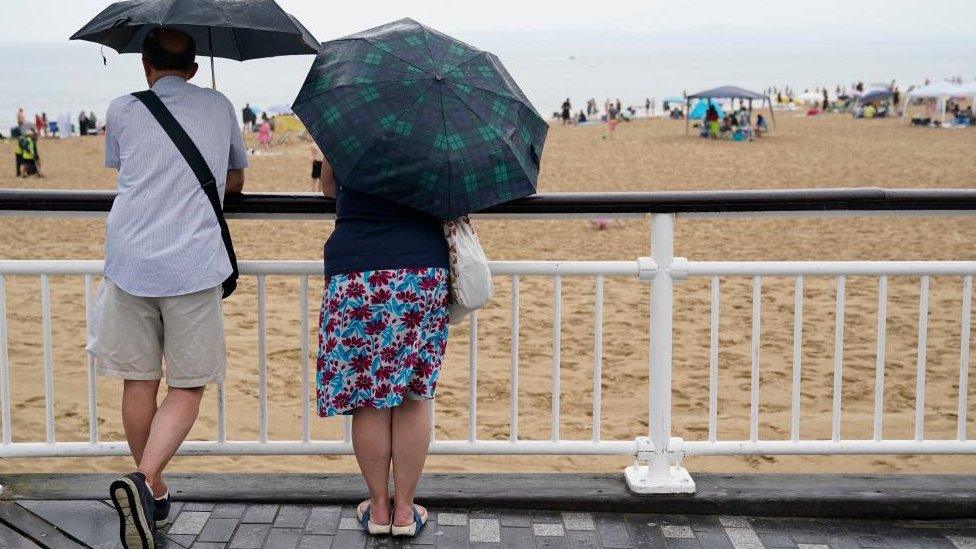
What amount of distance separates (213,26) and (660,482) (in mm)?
1993

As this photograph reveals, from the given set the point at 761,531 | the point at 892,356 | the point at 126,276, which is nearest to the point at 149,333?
the point at 126,276

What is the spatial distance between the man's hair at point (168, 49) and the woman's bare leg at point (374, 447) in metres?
1.12

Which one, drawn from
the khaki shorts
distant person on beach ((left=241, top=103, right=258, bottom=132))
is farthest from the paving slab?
distant person on beach ((left=241, top=103, right=258, bottom=132))

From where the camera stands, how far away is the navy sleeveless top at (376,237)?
2.86 metres

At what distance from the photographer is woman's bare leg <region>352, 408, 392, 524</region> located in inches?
120

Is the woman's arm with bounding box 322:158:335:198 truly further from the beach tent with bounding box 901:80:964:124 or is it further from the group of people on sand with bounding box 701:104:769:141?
the beach tent with bounding box 901:80:964:124

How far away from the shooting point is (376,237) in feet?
9.39

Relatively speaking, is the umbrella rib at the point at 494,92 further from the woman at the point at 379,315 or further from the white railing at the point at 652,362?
the white railing at the point at 652,362

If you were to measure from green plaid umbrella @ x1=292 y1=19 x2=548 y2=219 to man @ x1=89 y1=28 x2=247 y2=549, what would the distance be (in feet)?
1.16

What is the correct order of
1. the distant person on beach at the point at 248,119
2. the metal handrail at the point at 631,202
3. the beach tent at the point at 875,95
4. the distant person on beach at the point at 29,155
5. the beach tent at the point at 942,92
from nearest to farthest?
the metal handrail at the point at 631,202 < the distant person on beach at the point at 29,155 < the beach tent at the point at 942,92 < the distant person on beach at the point at 248,119 < the beach tent at the point at 875,95

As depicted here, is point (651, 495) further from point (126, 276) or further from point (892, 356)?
point (892, 356)

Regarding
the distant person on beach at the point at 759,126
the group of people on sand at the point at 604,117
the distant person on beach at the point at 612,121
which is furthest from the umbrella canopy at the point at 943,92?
the group of people on sand at the point at 604,117

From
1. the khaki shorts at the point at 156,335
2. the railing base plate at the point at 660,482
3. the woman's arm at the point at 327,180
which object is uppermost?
the woman's arm at the point at 327,180

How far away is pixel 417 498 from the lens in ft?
11.1
